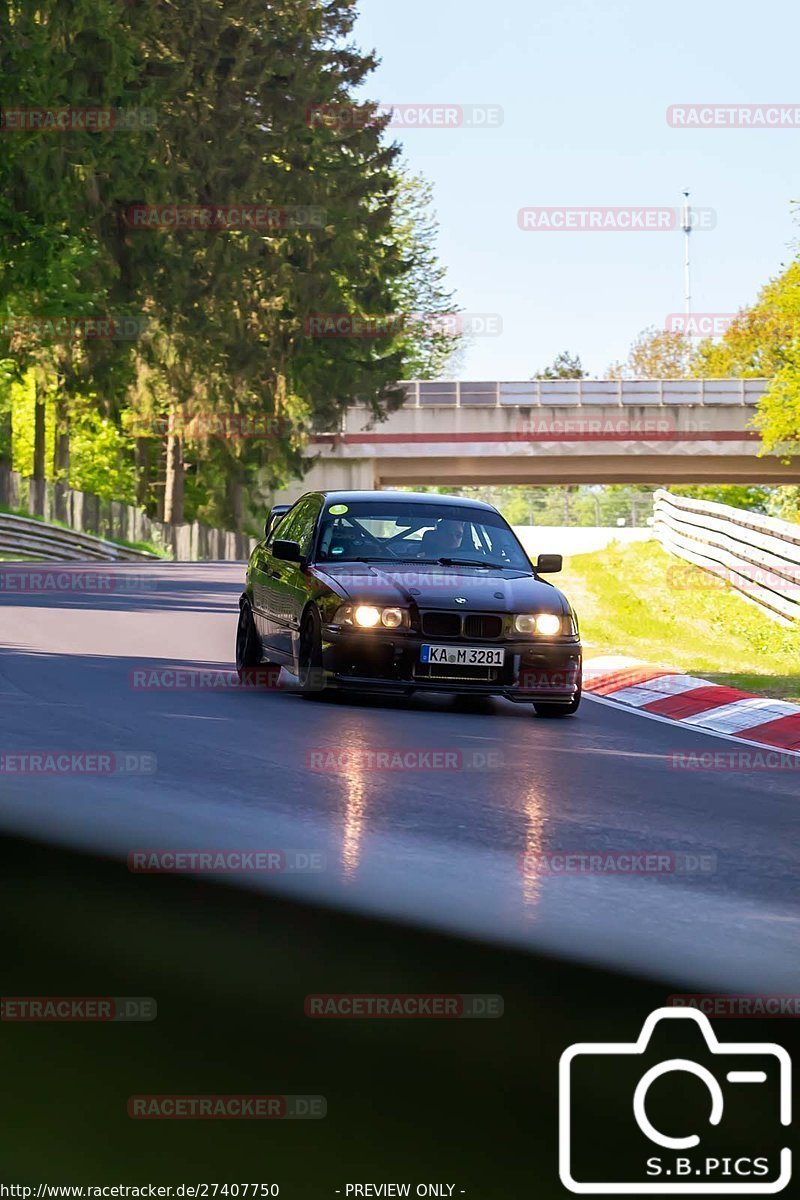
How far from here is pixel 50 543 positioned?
5172 centimetres

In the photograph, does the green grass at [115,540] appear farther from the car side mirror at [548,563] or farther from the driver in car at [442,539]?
the car side mirror at [548,563]

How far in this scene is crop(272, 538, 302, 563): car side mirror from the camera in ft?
47.0

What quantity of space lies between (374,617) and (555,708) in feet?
5.10

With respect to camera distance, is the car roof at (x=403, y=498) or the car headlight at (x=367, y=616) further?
the car roof at (x=403, y=498)

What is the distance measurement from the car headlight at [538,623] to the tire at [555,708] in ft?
1.88

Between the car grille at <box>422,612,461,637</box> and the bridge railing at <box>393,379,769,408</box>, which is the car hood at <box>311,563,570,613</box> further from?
the bridge railing at <box>393,379,769,408</box>

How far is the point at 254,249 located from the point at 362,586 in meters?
42.6

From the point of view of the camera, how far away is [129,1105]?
14.9 ft

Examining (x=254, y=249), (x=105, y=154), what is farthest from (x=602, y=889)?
(x=254, y=249)

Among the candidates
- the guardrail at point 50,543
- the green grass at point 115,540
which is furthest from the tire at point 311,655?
the green grass at point 115,540

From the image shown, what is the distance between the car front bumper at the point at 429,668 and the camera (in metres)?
13.1

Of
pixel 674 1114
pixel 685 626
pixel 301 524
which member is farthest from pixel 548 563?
pixel 685 626

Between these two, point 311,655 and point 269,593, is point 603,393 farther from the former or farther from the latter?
point 311,655

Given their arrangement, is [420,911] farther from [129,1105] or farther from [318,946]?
[129,1105]
